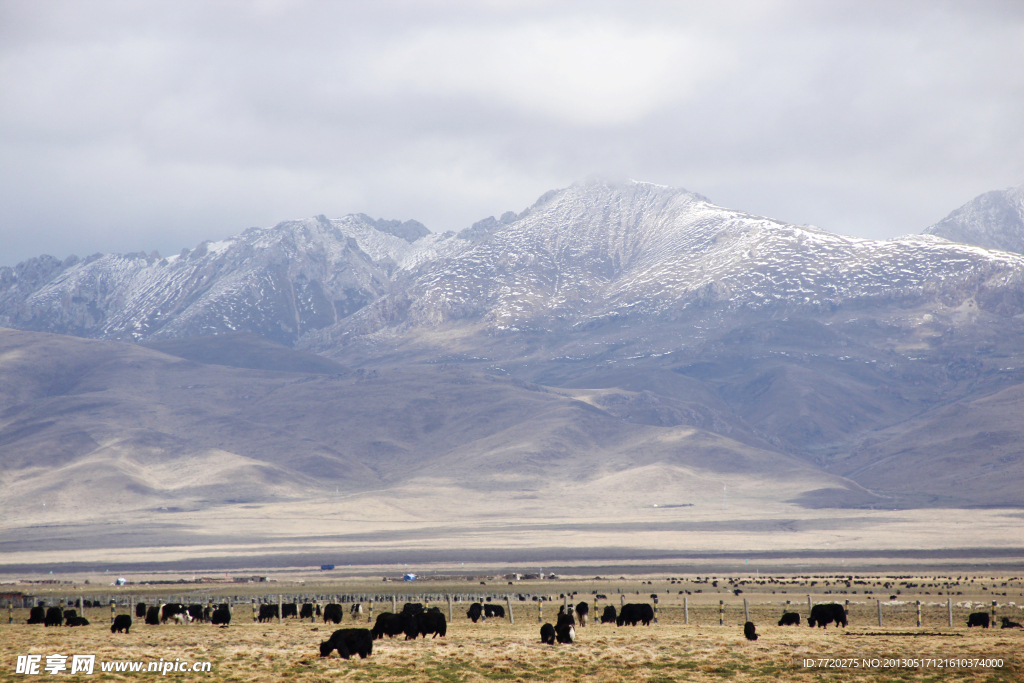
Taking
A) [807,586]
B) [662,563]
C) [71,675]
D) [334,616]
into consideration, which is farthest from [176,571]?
[71,675]

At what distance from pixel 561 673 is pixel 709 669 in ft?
14.6

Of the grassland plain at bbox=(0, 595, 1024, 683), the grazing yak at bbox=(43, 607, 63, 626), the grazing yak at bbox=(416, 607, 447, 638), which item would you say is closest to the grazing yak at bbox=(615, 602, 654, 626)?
the grassland plain at bbox=(0, 595, 1024, 683)

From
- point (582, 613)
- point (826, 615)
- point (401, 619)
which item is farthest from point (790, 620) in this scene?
point (401, 619)

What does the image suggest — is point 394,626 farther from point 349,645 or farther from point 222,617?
point 222,617

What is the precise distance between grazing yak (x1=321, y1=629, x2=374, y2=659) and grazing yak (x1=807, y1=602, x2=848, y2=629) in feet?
67.3

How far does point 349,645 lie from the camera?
30.5m

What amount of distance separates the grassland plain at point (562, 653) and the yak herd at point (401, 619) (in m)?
0.58

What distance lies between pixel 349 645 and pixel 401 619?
543cm

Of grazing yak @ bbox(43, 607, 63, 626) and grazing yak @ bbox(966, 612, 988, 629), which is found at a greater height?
grazing yak @ bbox(43, 607, 63, 626)

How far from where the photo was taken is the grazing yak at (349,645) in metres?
30.4

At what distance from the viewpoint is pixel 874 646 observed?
33562 mm

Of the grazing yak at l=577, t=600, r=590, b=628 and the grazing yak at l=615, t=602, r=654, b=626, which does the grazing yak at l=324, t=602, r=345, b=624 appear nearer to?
the grazing yak at l=577, t=600, r=590, b=628

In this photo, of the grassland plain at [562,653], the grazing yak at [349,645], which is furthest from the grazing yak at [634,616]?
the grazing yak at [349,645]

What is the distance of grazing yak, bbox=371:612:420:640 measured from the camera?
35.3 meters
